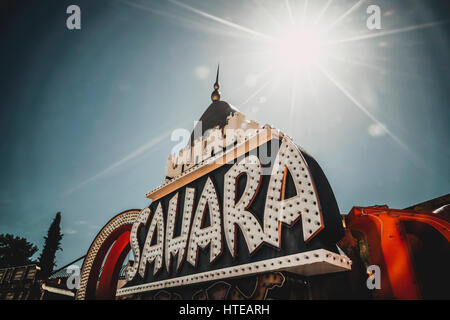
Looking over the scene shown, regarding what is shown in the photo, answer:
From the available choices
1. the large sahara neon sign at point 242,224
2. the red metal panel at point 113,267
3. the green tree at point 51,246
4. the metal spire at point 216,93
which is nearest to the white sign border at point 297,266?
the large sahara neon sign at point 242,224

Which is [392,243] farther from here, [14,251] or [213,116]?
[14,251]

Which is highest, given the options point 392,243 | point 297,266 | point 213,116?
point 213,116

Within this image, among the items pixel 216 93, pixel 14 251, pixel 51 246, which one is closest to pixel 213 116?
pixel 216 93

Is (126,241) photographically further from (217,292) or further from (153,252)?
(217,292)

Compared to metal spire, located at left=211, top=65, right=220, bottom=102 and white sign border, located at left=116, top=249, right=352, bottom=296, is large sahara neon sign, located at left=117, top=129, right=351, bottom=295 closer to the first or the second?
white sign border, located at left=116, top=249, right=352, bottom=296

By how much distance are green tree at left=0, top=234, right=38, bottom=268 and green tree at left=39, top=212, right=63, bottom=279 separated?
9.14 m

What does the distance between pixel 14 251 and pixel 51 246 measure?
11.6 m

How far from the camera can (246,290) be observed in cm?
424

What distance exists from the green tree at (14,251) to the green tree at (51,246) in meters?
9.14

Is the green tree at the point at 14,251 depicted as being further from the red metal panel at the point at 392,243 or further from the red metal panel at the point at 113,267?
the red metal panel at the point at 392,243

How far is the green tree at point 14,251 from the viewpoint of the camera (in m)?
34.6

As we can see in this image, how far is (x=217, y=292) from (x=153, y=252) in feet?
9.56

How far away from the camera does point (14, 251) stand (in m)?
35.6

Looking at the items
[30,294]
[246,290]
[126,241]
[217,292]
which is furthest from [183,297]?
[30,294]
